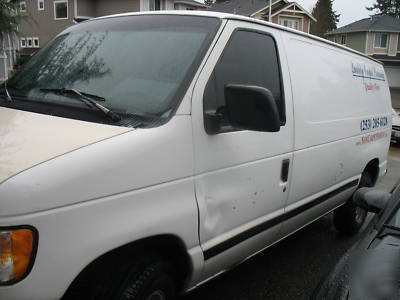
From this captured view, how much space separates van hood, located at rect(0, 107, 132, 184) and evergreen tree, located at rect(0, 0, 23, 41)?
32.7 ft

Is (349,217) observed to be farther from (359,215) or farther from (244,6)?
(244,6)

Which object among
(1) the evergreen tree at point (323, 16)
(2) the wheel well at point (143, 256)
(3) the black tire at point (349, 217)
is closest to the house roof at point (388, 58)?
(1) the evergreen tree at point (323, 16)

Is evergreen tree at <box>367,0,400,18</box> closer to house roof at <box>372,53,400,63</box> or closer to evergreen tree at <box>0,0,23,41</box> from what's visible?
house roof at <box>372,53,400,63</box>

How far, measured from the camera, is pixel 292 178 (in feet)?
10.7

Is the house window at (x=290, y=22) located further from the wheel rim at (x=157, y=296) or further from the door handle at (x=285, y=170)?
the wheel rim at (x=157, y=296)

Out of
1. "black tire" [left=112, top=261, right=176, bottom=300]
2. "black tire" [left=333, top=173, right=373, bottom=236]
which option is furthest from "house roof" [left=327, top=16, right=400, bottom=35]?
"black tire" [left=112, top=261, right=176, bottom=300]

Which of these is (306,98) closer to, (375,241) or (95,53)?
(375,241)

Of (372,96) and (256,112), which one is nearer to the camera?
(256,112)

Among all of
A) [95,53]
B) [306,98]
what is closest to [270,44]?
[306,98]

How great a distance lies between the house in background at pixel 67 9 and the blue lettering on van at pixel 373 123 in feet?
83.3

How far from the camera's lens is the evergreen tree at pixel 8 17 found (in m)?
11.0

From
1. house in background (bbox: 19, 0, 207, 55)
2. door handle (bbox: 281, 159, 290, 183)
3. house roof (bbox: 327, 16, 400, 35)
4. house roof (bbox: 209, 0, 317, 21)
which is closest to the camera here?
door handle (bbox: 281, 159, 290, 183)

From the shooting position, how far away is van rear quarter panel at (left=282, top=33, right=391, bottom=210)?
3.37 meters

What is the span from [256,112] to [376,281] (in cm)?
101
